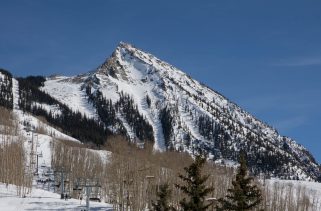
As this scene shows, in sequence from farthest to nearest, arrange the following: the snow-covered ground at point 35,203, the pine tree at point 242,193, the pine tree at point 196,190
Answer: the snow-covered ground at point 35,203
the pine tree at point 196,190
the pine tree at point 242,193

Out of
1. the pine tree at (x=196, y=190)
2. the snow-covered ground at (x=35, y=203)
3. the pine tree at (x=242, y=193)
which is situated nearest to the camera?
the pine tree at (x=242, y=193)

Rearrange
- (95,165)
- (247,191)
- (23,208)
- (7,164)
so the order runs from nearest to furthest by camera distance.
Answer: (247,191)
(23,208)
(7,164)
(95,165)

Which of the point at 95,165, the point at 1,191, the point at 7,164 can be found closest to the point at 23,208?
the point at 1,191

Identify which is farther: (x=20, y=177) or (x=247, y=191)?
(x=20, y=177)

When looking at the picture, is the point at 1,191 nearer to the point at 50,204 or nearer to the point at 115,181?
the point at 50,204

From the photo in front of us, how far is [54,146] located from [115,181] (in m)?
82.6

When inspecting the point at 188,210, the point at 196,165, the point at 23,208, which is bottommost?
the point at 23,208

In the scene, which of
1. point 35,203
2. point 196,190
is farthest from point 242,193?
point 35,203

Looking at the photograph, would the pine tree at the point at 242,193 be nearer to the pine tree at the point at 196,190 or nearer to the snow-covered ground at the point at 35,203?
the pine tree at the point at 196,190

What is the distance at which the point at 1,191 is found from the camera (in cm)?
10844

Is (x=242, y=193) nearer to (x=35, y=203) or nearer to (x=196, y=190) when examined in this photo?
(x=196, y=190)

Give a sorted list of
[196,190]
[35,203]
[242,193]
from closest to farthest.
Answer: [242,193], [196,190], [35,203]

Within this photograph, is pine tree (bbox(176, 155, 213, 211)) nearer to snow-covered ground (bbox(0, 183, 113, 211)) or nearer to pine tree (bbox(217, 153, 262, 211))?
pine tree (bbox(217, 153, 262, 211))

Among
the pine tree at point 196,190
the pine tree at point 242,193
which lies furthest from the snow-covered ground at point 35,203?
the pine tree at point 242,193
